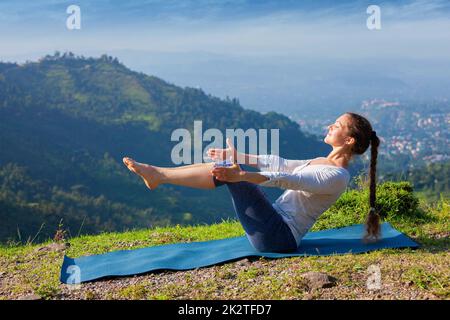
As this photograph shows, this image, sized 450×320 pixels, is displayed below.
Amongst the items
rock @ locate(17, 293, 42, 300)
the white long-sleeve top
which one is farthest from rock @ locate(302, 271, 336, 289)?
rock @ locate(17, 293, 42, 300)

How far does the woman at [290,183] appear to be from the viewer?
15.8ft

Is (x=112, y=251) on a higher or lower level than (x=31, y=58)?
lower

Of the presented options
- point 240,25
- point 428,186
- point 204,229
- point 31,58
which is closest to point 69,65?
point 31,58

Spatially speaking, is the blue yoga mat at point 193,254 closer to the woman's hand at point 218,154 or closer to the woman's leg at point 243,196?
the woman's leg at point 243,196

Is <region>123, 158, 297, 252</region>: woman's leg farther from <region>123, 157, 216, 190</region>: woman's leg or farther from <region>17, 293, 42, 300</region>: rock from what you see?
<region>17, 293, 42, 300</region>: rock

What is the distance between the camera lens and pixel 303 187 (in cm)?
470

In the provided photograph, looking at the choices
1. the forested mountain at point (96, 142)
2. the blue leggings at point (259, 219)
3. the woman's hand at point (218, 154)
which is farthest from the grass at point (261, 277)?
the forested mountain at point (96, 142)

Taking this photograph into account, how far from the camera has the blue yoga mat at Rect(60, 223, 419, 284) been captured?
5.06 meters

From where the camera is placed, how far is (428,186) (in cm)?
4075

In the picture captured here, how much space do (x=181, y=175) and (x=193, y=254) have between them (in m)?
1.01

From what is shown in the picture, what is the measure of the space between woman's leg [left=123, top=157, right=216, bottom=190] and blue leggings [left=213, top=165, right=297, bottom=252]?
0.09 metres

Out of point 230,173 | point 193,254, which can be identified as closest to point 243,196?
point 230,173

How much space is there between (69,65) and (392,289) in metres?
143
